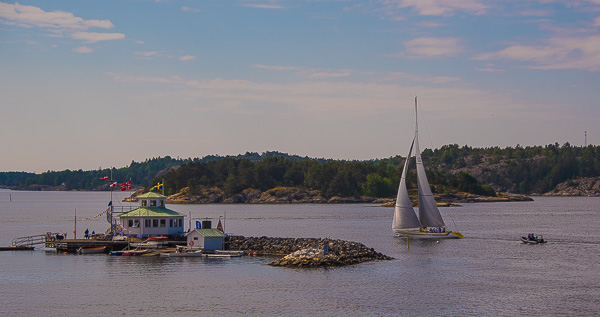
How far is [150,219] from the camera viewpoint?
8162 cm

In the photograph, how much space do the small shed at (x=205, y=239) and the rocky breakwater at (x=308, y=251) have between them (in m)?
3.35

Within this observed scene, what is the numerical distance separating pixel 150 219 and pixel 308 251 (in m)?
20.1

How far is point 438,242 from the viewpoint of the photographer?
9631 centimetres

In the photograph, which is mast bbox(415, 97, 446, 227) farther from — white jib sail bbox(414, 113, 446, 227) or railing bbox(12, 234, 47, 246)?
railing bbox(12, 234, 47, 246)

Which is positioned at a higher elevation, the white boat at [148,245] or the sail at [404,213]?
the sail at [404,213]

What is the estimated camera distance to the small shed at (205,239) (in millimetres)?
78812

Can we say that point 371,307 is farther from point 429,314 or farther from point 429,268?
point 429,268

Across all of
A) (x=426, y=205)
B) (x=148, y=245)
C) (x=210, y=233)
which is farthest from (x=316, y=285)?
(x=426, y=205)

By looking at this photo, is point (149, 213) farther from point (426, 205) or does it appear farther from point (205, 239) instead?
point (426, 205)

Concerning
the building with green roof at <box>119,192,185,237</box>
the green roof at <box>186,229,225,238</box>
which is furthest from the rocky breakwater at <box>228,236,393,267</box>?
the building with green roof at <box>119,192,185,237</box>

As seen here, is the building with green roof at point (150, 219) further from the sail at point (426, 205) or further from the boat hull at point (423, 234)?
the sail at point (426, 205)

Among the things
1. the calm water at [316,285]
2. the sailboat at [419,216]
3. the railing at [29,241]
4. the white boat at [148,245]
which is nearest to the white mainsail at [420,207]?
the sailboat at [419,216]

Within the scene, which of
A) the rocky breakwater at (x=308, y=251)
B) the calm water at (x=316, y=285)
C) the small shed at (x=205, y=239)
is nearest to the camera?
the calm water at (x=316, y=285)

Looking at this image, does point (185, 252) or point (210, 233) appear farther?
point (210, 233)
